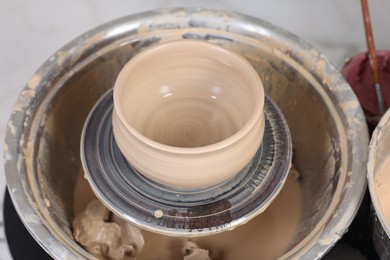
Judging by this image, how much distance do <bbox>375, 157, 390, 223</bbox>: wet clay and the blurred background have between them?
21.2 inches

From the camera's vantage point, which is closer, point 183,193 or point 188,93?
point 183,193

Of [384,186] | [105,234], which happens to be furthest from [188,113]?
[384,186]

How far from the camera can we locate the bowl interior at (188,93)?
107 centimetres

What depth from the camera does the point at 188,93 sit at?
1174 millimetres

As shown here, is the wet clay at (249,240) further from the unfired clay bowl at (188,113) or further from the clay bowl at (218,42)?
the unfired clay bowl at (188,113)

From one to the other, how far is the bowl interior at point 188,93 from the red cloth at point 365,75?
1.85 ft

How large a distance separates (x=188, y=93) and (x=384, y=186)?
1.64 ft

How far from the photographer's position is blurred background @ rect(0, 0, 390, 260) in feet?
5.59

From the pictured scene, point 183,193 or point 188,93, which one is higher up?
point 188,93

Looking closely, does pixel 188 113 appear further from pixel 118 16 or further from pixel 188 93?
pixel 118 16

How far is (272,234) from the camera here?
1.21 metres

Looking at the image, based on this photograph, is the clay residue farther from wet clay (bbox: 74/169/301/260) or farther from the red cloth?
the red cloth

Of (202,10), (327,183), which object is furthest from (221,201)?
(202,10)

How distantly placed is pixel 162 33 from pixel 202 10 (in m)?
0.12
